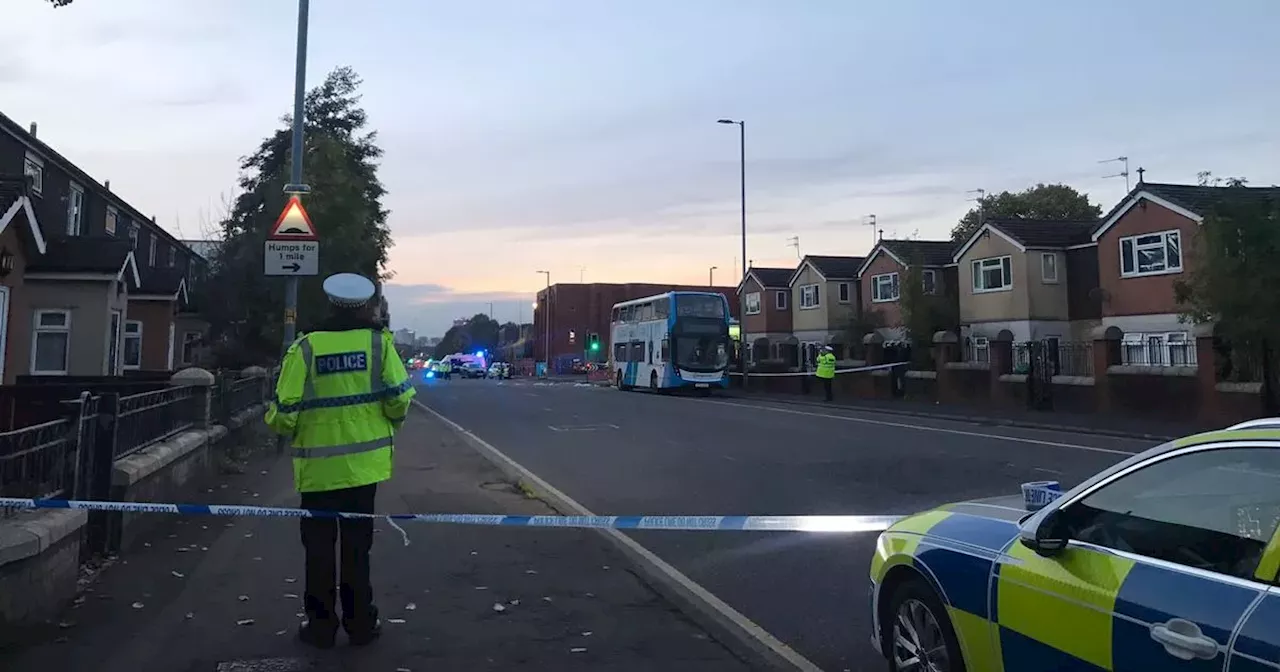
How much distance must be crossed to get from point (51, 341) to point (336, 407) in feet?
62.6

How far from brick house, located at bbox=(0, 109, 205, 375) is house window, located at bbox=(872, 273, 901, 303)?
3135cm

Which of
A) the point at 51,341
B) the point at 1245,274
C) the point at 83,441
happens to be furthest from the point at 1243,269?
the point at 51,341

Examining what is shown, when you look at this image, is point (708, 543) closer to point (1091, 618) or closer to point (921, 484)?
point (921, 484)

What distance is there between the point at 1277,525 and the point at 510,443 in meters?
14.6

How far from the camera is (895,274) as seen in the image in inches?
1778

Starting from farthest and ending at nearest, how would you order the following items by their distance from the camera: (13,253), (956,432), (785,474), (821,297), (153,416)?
1. (821,297)
2. (956,432)
3. (13,253)
4. (785,474)
5. (153,416)

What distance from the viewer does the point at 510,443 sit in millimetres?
16734

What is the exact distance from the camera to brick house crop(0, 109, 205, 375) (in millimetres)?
20188

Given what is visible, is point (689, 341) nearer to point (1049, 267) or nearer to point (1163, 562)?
point (1049, 267)

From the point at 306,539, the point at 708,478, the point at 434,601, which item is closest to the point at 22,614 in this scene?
the point at 306,539

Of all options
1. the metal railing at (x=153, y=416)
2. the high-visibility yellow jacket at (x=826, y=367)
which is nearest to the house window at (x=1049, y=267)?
the high-visibility yellow jacket at (x=826, y=367)

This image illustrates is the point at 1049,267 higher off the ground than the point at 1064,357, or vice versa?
the point at 1049,267

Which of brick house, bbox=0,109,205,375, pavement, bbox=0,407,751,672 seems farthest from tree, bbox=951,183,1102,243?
pavement, bbox=0,407,751,672

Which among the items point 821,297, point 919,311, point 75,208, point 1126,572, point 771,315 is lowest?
point 1126,572
